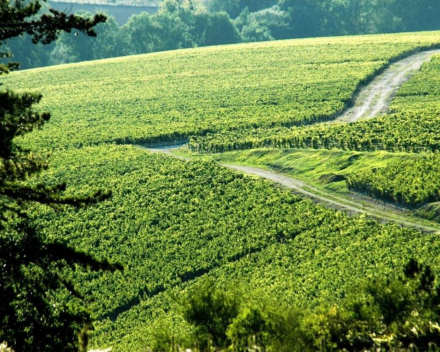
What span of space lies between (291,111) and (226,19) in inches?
3353

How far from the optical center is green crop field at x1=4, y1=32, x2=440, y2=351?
35.7 meters

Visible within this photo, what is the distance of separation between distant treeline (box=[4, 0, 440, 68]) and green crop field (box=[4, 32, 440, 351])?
4437 cm

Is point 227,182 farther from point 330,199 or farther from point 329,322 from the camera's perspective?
point 329,322

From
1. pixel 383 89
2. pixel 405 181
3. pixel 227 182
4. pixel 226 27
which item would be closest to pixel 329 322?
pixel 405 181

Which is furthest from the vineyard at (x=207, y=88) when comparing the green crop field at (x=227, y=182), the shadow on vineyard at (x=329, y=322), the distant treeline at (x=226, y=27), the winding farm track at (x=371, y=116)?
the shadow on vineyard at (x=329, y=322)

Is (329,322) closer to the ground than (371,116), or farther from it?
farther from it

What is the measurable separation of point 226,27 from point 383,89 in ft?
254

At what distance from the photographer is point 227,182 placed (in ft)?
175

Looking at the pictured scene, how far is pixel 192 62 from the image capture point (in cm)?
11638

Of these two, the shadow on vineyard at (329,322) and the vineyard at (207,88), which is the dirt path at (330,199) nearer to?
the vineyard at (207,88)

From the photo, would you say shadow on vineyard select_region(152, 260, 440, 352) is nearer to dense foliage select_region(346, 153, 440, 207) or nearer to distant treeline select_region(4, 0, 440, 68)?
dense foliage select_region(346, 153, 440, 207)

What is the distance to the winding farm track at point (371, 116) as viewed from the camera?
43.4 m

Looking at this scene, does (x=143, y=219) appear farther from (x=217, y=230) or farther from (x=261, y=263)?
(x=261, y=263)

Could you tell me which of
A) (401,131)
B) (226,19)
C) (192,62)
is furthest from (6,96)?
(226,19)
